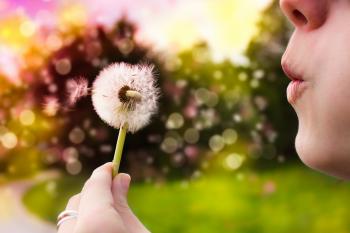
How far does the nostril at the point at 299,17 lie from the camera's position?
66cm

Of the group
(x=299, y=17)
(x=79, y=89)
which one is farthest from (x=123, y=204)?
(x=299, y=17)

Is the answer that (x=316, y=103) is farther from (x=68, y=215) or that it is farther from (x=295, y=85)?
(x=68, y=215)

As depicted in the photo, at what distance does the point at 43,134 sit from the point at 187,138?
0.83 metres

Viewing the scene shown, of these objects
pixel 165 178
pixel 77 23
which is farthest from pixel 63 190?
pixel 77 23

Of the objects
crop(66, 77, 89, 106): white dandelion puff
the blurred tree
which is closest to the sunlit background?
the blurred tree

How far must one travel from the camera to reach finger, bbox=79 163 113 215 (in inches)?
23.8

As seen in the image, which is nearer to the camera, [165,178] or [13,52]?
[13,52]

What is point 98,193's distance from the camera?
62 centimetres

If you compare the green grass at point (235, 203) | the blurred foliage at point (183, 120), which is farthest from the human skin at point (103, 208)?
the blurred foliage at point (183, 120)

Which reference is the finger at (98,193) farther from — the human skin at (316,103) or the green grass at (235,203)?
the green grass at (235,203)

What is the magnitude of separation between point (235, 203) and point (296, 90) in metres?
2.91

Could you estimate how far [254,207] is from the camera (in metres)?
3.47

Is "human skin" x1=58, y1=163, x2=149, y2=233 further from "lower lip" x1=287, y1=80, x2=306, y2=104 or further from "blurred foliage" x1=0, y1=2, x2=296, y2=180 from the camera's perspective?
"blurred foliage" x1=0, y1=2, x2=296, y2=180

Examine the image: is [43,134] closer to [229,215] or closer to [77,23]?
[77,23]
